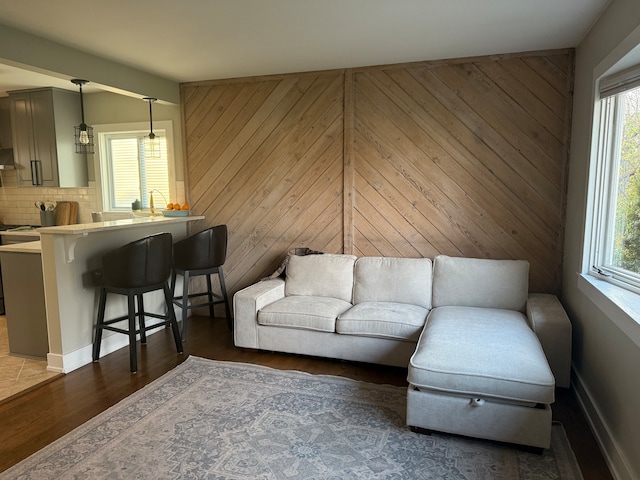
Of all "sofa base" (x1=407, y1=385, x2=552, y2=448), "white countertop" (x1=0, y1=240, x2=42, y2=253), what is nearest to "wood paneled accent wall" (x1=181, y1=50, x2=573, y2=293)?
"white countertop" (x1=0, y1=240, x2=42, y2=253)

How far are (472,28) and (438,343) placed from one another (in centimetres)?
217

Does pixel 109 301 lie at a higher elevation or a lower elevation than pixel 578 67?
lower

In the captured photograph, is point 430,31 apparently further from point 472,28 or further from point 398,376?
point 398,376

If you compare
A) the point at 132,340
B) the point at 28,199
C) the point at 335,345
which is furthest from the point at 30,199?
the point at 335,345

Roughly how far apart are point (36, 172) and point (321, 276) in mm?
3910

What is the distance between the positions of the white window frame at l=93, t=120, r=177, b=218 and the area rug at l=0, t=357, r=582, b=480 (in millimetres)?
2636

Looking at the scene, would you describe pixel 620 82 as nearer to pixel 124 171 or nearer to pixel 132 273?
pixel 132 273

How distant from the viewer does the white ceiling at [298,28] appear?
2.69 meters

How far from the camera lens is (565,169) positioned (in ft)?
11.9

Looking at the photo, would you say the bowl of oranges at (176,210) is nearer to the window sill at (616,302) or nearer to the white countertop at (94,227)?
the white countertop at (94,227)

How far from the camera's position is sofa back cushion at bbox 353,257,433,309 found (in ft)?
12.2

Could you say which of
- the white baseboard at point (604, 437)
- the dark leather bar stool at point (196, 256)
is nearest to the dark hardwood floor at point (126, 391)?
the white baseboard at point (604, 437)

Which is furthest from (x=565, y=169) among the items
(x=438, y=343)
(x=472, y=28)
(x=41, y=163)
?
(x=41, y=163)

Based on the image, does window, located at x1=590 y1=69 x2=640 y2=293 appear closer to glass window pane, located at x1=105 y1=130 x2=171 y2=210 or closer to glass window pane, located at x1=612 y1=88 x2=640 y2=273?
glass window pane, located at x1=612 y1=88 x2=640 y2=273
